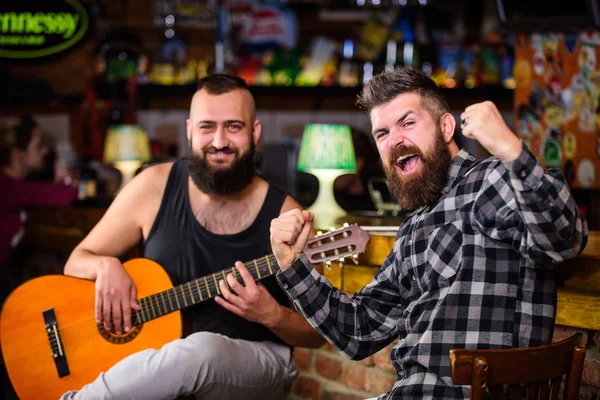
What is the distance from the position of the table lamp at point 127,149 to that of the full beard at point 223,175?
9.94 ft

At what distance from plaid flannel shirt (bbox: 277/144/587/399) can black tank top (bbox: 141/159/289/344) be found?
2.60 ft

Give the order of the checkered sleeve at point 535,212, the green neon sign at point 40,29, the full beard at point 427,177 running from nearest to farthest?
1. the checkered sleeve at point 535,212
2. the full beard at point 427,177
3. the green neon sign at point 40,29

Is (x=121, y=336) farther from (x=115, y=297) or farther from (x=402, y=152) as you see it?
(x=402, y=152)

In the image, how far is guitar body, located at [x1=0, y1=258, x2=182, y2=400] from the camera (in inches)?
104

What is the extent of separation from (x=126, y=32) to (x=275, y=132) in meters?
1.71

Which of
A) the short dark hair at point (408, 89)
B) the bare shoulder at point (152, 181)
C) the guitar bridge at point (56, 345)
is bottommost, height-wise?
the guitar bridge at point (56, 345)

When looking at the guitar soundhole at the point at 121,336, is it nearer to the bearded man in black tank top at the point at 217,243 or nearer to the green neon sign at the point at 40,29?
the bearded man in black tank top at the point at 217,243

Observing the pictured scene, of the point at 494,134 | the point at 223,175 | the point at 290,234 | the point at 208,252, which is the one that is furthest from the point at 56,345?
the point at 494,134

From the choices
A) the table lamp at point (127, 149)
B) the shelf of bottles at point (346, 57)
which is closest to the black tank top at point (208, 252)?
the table lamp at point (127, 149)

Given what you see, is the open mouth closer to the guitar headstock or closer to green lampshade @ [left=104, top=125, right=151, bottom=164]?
the guitar headstock

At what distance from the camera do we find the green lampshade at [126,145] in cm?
567

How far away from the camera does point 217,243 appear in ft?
8.71

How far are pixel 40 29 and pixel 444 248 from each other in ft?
12.1

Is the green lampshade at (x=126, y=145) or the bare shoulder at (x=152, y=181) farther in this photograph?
the green lampshade at (x=126, y=145)
